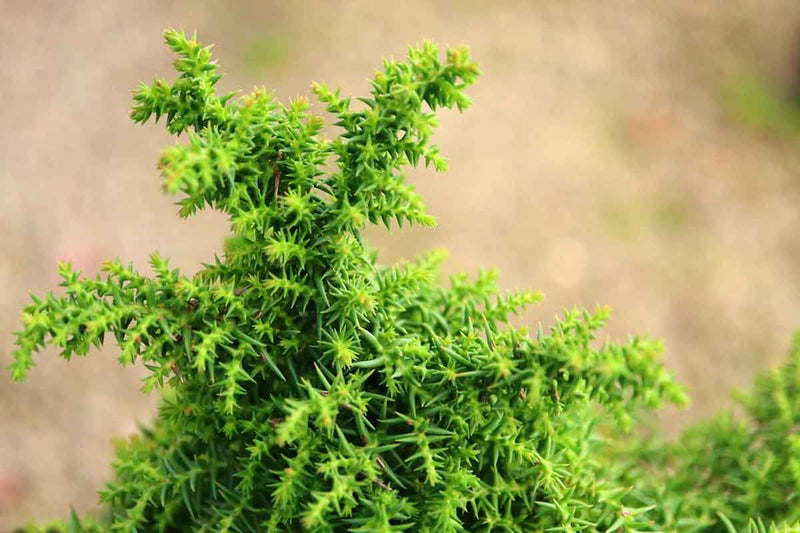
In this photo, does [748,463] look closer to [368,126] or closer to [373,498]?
[373,498]

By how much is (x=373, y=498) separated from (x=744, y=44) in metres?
4.32

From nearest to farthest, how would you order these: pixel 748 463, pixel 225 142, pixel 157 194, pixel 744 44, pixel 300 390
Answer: pixel 225 142, pixel 300 390, pixel 748 463, pixel 157 194, pixel 744 44

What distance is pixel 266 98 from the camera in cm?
103

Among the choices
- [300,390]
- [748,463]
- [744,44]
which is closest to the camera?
[300,390]

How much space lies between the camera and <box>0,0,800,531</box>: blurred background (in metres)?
3.28

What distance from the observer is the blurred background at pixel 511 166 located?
3.28 meters

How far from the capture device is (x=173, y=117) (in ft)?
3.35

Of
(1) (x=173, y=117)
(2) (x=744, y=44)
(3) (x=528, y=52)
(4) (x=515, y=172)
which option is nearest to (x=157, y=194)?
(4) (x=515, y=172)

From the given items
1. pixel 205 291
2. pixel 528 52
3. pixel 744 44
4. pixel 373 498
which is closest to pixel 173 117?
pixel 205 291

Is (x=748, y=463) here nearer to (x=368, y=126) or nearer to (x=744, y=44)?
(x=368, y=126)

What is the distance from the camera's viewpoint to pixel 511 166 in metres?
3.92

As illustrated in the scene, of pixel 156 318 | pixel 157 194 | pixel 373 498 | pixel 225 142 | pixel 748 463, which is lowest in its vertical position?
pixel 373 498

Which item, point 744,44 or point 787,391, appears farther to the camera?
point 744,44

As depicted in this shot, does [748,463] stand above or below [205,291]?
below
